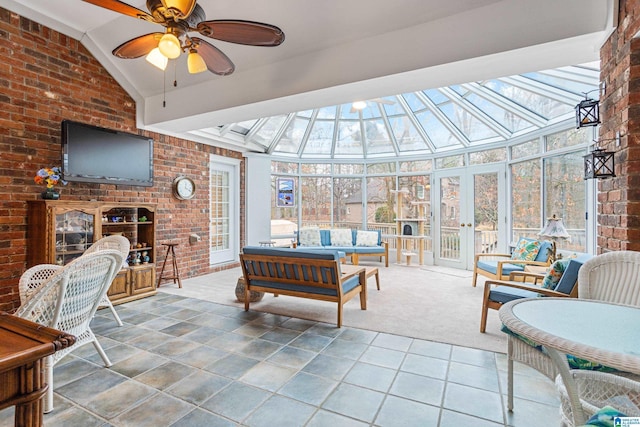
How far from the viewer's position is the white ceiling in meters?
2.49

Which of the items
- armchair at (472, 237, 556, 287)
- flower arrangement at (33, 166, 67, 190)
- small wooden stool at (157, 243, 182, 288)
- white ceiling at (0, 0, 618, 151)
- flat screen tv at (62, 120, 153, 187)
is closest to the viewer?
white ceiling at (0, 0, 618, 151)

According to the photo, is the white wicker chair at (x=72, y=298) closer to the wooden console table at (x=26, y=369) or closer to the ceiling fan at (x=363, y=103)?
the wooden console table at (x=26, y=369)

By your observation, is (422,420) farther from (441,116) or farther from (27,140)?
(441,116)

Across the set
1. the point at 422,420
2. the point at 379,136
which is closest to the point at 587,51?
the point at 422,420

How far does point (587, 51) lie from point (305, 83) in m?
2.54

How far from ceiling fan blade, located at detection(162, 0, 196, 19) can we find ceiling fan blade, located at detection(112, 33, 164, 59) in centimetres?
36

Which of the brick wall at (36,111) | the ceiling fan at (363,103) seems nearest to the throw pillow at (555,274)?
the ceiling fan at (363,103)

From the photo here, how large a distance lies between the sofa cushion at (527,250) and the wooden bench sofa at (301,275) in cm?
258

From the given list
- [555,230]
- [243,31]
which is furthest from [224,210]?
[555,230]

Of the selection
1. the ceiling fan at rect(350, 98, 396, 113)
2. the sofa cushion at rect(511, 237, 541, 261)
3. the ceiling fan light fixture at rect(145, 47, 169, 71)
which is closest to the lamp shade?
the sofa cushion at rect(511, 237, 541, 261)

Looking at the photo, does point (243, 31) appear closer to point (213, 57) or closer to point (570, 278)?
point (213, 57)

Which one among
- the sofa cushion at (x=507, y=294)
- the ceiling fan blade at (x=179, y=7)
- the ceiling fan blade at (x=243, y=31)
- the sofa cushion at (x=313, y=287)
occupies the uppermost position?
the ceiling fan blade at (x=179, y=7)

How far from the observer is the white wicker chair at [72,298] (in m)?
1.88

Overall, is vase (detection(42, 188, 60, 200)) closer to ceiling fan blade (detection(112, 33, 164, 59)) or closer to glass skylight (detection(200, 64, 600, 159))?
ceiling fan blade (detection(112, 33, 164, 59))
